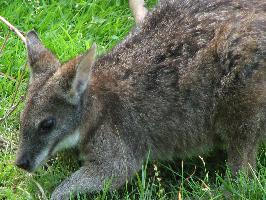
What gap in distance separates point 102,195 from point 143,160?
0.52m

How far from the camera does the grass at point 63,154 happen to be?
5.69m

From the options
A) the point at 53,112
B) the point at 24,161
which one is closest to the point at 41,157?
the point at 24,161

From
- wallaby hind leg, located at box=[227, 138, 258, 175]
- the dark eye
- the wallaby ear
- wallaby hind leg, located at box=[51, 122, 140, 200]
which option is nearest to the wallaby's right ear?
the wallaby ear

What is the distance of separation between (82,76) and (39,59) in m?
0.47

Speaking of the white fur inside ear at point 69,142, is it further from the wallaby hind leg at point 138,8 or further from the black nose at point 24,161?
the wallaby hind leg at point 138,8

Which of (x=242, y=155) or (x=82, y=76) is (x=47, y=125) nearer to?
(x=82, y=76)

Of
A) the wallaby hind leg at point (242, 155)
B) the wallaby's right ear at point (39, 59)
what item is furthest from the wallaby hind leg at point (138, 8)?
the wallaby hind leg at point (242, 155)

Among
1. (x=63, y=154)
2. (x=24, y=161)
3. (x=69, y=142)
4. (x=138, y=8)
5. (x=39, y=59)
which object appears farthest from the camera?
(x=138, y=8)

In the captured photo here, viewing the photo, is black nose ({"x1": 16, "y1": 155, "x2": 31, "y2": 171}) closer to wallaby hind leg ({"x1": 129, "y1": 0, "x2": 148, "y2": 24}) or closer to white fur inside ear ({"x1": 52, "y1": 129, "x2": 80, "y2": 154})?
white fur inside ear ({"x1": 52, "y1": 129, "x2": 80, "y2": 154})

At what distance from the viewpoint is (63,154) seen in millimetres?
6285

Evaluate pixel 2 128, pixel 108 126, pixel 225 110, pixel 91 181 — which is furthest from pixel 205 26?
pixel 2 128

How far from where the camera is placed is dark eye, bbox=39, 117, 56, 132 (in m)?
5.76

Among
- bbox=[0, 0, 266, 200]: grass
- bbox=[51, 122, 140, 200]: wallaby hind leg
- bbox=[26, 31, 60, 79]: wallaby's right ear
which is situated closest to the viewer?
bbox=[0, 0, 266, 200]: grass

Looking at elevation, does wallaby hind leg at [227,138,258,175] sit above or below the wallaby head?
below
